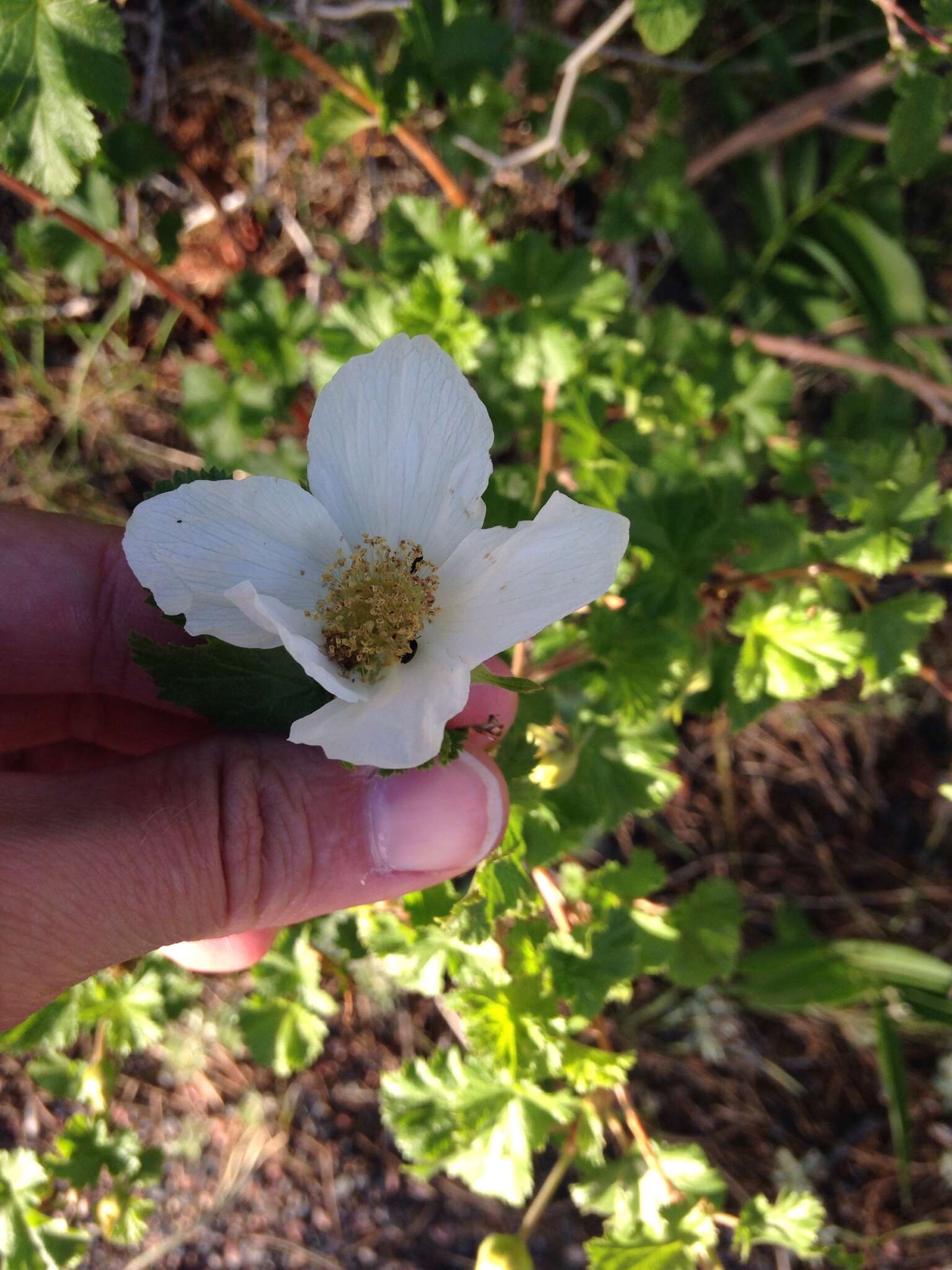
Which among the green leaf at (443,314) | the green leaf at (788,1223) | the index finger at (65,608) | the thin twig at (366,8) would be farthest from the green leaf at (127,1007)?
the thin twig at (366,8)

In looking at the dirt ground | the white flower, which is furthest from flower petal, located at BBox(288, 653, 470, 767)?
the dirt ground

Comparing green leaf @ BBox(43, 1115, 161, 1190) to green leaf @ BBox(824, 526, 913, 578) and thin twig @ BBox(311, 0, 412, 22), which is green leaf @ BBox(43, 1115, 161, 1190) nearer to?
green leaf @ BBox(824, 526, 913, 578)

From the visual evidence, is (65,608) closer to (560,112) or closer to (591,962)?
(591,962)

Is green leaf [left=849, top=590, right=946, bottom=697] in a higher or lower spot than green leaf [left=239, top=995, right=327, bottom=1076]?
higher

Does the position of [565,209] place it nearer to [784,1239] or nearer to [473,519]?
[473,519]

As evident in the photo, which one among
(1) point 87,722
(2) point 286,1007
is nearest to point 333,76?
(1) point 87,722

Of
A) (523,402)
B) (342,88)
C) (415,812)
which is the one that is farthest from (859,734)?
(342,88)
